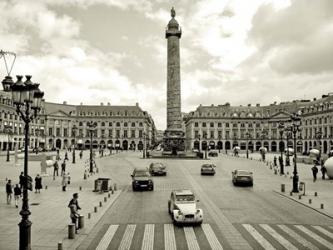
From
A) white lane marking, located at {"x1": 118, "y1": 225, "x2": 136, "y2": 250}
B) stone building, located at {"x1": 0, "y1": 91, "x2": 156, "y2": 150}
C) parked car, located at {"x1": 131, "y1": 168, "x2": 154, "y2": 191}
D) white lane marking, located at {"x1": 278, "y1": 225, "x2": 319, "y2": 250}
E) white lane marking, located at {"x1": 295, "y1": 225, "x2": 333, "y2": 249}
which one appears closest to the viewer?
white lane marking, located at {"x1": 118, "y1": 225, "x2": 136, "y2": 250}

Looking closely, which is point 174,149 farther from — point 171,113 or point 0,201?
point 0,201

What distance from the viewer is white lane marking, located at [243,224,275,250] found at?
595 inches

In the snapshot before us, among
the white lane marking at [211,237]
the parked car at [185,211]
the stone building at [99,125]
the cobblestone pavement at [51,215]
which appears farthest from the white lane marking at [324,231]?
the stone building at [99,125]

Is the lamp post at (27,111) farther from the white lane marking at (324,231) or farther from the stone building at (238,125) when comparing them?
the stone building at (238,125)

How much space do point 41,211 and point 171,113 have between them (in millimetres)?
63650

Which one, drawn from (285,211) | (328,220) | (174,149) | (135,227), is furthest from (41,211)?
(174,149)

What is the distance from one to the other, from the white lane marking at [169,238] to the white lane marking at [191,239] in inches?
22.6

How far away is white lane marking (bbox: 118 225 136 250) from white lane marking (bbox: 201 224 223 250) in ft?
10.6

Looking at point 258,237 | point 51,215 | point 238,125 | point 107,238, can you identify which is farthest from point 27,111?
point 238,125

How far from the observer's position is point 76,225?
691 inches

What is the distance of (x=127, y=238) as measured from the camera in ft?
53.0

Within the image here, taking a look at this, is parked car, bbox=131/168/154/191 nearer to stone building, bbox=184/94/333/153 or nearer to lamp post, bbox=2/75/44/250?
lamp post, bbox=2/75/44/250

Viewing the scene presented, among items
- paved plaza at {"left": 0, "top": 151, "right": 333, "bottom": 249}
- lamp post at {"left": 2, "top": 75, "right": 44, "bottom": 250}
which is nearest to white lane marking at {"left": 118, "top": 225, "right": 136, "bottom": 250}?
paved plaza at {"left": 0, "top": 151, "right": 333, "bottom": 249}

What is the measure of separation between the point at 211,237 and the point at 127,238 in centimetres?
355
